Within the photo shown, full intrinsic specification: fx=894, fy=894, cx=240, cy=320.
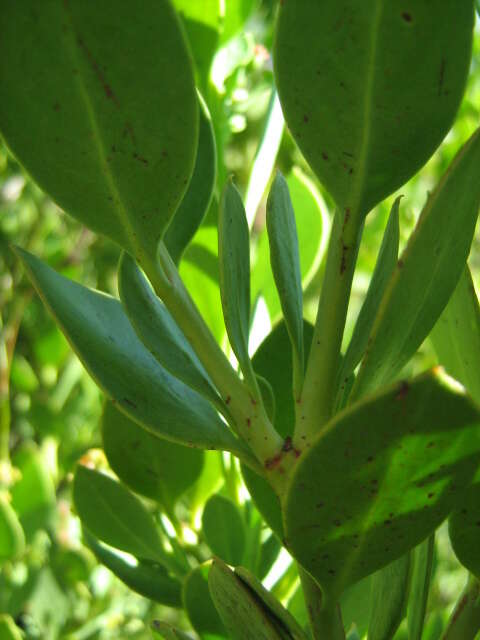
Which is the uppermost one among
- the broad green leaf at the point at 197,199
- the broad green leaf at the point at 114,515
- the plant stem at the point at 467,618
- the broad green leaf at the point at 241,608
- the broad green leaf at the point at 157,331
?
the broad green leaf at the point at 197,199

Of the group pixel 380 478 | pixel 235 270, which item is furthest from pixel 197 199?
pixel 380 478

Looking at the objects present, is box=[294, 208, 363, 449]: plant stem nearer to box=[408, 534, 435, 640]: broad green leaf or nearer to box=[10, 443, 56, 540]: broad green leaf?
box=[408, 534, 435, 640]: broad green leaf

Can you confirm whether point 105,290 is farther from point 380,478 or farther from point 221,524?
point 380,478

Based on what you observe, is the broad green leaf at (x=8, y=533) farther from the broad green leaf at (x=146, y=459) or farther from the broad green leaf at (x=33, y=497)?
the broad green leaf at (x=146, y=459)

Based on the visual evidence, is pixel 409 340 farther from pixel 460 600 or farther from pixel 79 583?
pixel 79 583

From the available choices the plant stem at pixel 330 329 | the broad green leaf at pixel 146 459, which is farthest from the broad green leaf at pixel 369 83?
the broad green leaf at pixel 146 459

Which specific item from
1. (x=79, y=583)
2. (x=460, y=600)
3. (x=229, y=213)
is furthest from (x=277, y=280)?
(x=79, y=583)
